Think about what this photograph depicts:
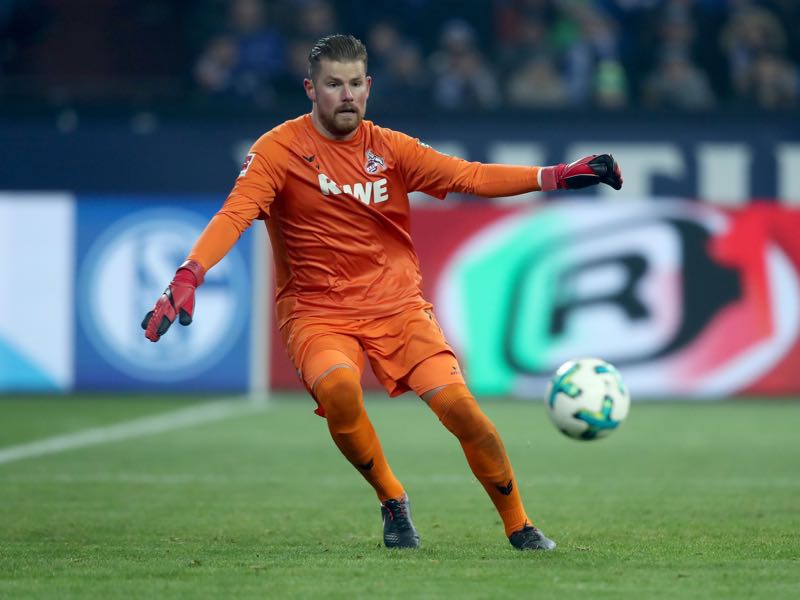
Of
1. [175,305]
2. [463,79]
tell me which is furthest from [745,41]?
[175,305]

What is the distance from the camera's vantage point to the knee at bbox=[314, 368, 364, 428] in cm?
637

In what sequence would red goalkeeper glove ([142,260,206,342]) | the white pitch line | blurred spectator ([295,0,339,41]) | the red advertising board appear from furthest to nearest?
1. blurred spectator ([295,0,339,41])
2. the red advertising board
3. the white pitch line
4. red goalkeeper glove ([142,260,206,342])

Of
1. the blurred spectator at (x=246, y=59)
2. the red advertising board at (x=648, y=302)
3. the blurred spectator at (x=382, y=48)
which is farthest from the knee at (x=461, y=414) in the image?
the blurred spectator at (x=382, y=48)

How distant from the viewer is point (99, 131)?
1736 centimetres

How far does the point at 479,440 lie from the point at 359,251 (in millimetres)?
992

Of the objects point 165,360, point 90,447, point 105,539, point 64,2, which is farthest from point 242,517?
point 64,2

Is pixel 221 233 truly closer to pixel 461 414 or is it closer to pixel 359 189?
pixel 359 189

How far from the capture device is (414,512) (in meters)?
7.94

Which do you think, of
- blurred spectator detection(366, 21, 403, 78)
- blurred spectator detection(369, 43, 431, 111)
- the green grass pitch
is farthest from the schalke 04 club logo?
blurred spectator detection(366, 21, 403, 78)

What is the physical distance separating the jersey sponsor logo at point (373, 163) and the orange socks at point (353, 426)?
894 millimetres

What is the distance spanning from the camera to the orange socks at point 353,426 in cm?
638

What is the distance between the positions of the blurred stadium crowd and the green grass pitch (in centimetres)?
504

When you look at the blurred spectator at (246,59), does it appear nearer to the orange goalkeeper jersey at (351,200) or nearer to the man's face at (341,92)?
the orange goalkeeper jersey at (351,200)

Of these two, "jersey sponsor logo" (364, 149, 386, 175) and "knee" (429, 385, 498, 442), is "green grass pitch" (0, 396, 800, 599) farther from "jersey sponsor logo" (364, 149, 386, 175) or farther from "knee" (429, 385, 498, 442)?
"jersey sponsor logo" (364, 149, 386, 175)
